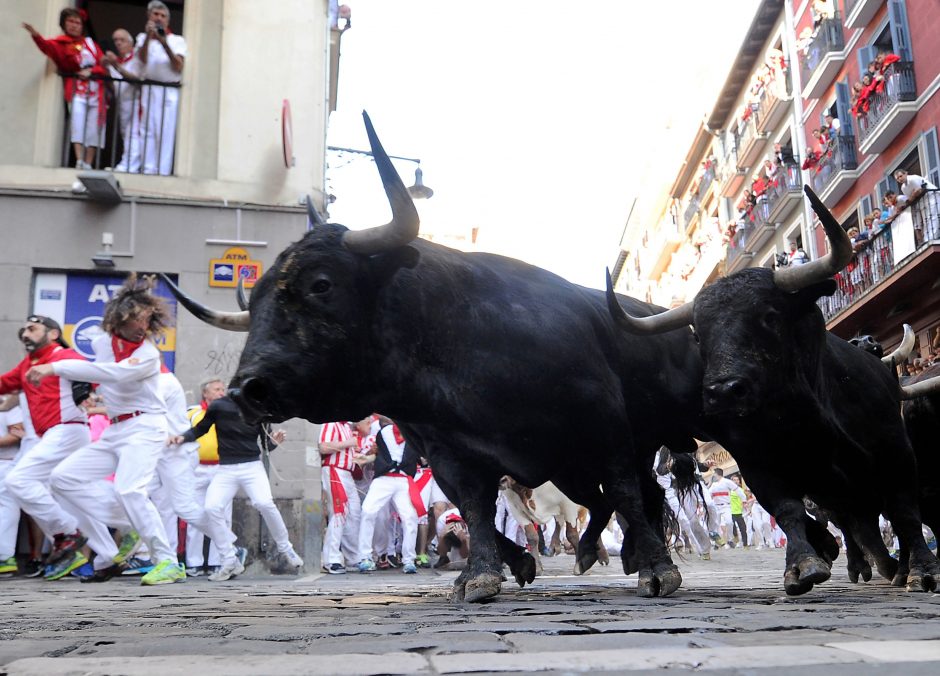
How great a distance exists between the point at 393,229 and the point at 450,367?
745 mm

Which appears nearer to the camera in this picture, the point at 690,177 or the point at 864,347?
the point at 864,347

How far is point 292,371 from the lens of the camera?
5.01 m

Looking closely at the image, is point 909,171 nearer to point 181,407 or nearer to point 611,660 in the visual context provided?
point 181,407

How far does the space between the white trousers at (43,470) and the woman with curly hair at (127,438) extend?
0.32 m

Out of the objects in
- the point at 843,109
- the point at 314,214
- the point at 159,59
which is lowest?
the point at 314,214

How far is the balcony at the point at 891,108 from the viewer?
2533cm

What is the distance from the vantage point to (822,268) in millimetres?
5523

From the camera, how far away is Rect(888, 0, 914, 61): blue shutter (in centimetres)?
2566

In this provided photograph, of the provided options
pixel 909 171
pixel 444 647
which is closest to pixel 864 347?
pixel 444 647

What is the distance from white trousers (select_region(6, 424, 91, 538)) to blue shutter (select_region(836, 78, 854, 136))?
25055 mm

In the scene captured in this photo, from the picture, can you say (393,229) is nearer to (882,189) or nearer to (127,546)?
(127,546)

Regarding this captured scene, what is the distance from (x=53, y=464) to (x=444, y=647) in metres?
7.84

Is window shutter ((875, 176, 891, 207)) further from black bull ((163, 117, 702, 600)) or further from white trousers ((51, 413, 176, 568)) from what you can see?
black bull ((163, 117, 702, 600))

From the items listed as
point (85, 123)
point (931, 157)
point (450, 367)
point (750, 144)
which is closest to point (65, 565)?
point (85, 123)
